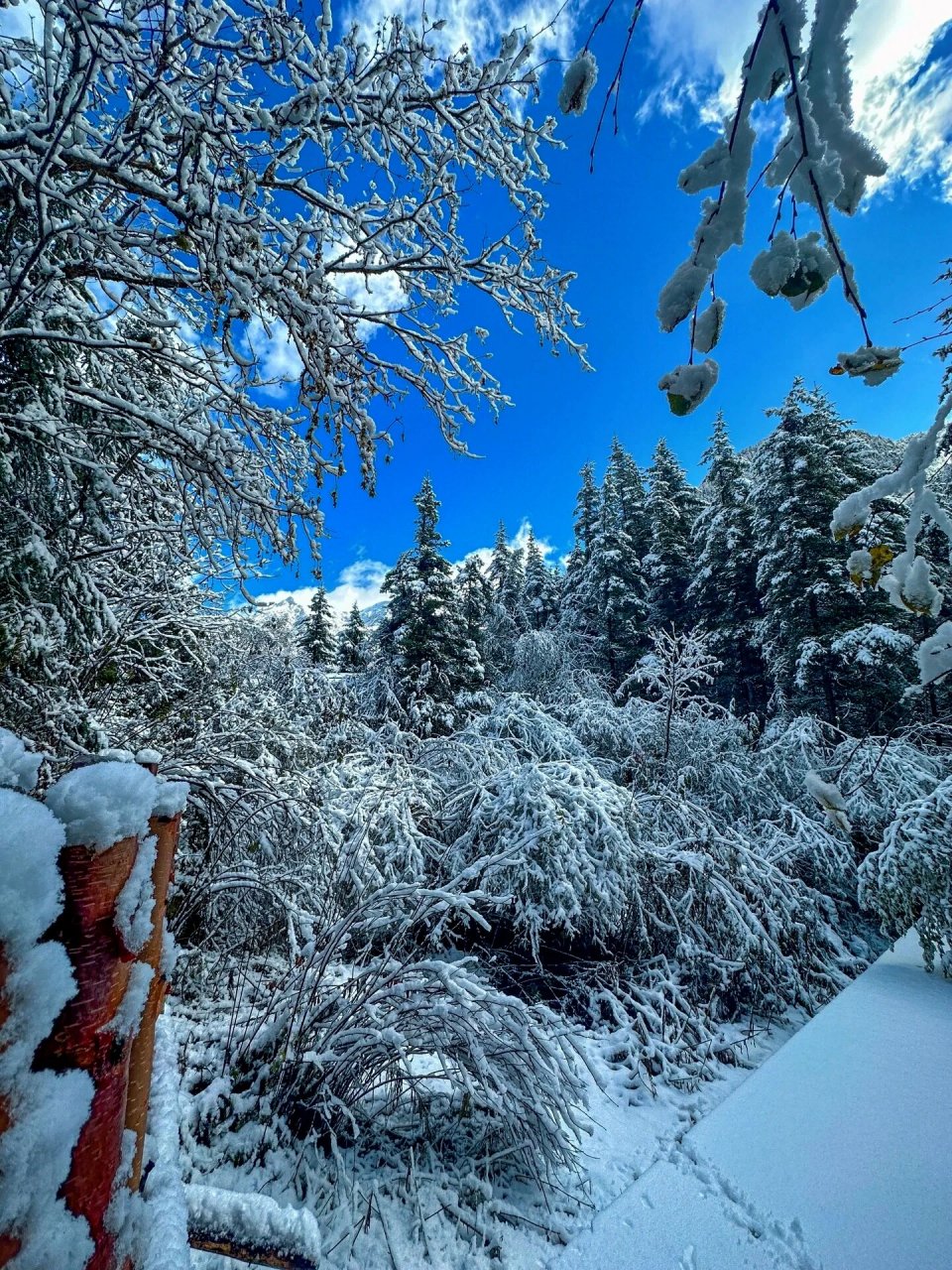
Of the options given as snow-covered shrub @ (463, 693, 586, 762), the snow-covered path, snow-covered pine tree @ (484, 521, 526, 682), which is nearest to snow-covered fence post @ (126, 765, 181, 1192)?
the snow-covered path

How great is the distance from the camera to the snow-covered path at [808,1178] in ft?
6.43

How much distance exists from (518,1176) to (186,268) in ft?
14.6

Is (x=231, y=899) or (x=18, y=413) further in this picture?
(x=231, y=899)

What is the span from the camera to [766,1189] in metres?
2.21

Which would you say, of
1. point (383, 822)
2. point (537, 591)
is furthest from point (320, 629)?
point (383, 822)

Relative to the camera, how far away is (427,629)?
16406 mm

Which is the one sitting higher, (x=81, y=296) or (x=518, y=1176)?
(x=81, y=296)

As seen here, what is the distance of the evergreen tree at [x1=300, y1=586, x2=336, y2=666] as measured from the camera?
867 inches

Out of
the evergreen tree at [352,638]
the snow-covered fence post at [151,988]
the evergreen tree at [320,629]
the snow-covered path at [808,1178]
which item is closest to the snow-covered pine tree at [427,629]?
the evergreen tree at [320,629]

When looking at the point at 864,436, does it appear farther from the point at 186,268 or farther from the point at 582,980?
the point at 186,268

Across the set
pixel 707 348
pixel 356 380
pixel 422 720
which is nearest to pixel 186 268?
pixel 356 380

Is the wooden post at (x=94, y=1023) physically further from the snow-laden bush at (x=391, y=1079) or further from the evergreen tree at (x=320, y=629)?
the evergreen tree at (x=320, y=629)

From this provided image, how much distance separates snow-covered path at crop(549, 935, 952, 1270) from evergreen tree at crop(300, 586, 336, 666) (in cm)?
2050

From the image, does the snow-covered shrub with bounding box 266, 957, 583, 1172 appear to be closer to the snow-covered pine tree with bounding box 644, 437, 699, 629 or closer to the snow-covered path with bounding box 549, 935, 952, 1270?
the snow-covered path with bounding box 549, 935, 952, 1270
